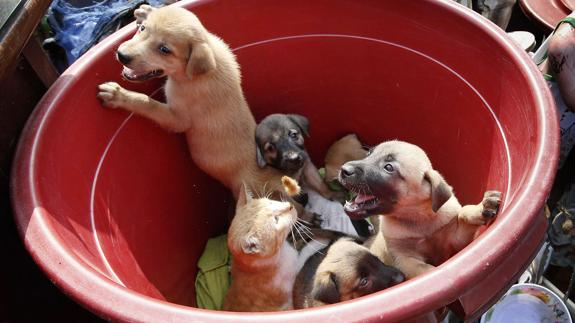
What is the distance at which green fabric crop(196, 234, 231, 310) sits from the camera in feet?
8.63

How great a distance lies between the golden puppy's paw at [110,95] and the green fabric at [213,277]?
103 cm

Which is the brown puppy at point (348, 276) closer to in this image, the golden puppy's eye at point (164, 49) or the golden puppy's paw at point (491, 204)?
the golden puppy's paw at point (491, 204)

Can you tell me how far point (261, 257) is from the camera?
2.30m

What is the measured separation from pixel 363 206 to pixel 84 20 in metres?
2.41

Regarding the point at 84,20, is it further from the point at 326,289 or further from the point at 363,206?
the point at 326,289

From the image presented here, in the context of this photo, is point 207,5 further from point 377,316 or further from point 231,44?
point 377,316

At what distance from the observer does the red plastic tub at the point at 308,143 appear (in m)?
1.45

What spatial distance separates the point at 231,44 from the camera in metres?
2.68

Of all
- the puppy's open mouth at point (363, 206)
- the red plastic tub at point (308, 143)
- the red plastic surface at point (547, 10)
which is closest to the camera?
the red plastic tub at point (308, 143)

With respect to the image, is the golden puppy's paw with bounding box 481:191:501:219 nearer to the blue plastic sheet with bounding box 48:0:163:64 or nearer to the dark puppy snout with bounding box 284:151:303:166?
the dark puppy snout with bounding box 284:151:303:166

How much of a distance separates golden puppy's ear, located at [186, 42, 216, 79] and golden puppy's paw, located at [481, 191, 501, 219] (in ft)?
4.35

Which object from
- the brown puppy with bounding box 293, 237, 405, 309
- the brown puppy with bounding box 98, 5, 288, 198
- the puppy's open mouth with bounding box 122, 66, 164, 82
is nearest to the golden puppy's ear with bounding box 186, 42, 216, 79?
the brown puppy with bounding box 98, 5, 288, 198

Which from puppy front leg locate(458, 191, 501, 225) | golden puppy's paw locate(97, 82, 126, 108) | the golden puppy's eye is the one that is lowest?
puppy front leg locate(458, 191, 501, 225)

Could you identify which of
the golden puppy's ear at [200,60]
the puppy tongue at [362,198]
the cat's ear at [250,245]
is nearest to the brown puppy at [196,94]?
the golden puppy's ear at [200,60]
